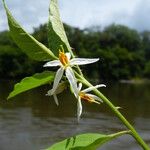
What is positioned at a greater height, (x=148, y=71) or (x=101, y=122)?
(x=101, y=122)

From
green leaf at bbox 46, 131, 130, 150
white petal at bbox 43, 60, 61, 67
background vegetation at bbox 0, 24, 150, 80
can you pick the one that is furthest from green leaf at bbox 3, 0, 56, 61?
background vegetation at bbox 0, 24, 150, 80

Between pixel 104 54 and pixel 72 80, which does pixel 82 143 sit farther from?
pixel 104 54

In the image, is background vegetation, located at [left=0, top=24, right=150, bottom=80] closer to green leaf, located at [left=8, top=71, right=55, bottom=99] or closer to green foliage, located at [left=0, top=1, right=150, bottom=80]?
green foliage, located at [left=0, top=1, right=150, bottom=80]

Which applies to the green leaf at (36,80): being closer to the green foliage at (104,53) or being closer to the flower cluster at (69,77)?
the flower cluster at (69,77)

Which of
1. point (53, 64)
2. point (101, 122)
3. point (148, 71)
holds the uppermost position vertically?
point (53, 64)

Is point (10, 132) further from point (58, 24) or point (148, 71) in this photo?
point (148, 71)

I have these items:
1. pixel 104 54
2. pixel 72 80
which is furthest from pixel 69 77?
pixel 104 54

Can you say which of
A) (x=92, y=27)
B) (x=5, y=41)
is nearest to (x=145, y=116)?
(x=5, y=41)
